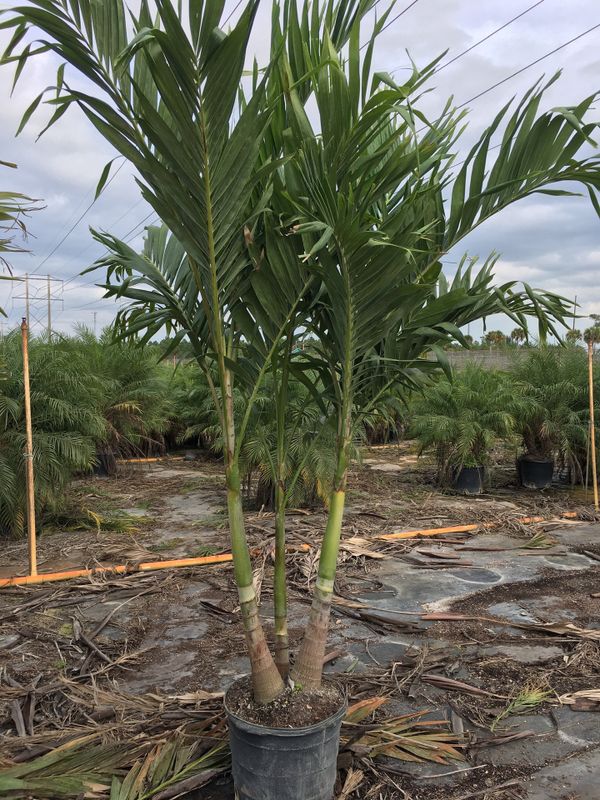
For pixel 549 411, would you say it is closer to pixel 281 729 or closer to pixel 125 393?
pixel 125 393

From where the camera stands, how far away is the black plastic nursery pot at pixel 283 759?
227 cm

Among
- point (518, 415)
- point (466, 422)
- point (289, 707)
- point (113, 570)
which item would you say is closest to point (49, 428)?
point (113, 570)

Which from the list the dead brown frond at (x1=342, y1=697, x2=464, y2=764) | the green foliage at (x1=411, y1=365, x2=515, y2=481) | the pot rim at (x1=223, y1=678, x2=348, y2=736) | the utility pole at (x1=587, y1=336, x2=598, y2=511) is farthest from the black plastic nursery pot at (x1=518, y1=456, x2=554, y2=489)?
the pot rim at (x1=223, y1=678, x2=348, y2=736)

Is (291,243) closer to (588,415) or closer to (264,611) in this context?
(264,611)

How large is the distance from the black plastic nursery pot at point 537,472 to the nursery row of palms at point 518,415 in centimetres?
1

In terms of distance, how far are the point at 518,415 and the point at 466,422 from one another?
812 millimetres

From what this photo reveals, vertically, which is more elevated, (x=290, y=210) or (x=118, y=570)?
(x=290, y=210)

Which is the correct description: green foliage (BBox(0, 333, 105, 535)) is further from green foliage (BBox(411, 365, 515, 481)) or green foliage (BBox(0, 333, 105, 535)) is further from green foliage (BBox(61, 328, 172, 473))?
green foliage (BBox(411, 365, 515, 481))

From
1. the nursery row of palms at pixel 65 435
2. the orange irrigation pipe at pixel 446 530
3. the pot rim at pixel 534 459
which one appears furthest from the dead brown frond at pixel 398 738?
the pot rim at pixel 534 459

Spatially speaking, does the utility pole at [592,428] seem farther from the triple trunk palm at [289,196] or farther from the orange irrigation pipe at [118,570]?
the triple trunk palm at [289,196]

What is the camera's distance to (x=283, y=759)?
7.48ft

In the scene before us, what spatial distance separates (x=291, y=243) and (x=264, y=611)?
9.35 feet

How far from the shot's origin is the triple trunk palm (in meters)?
2.01

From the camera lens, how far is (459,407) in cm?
882
